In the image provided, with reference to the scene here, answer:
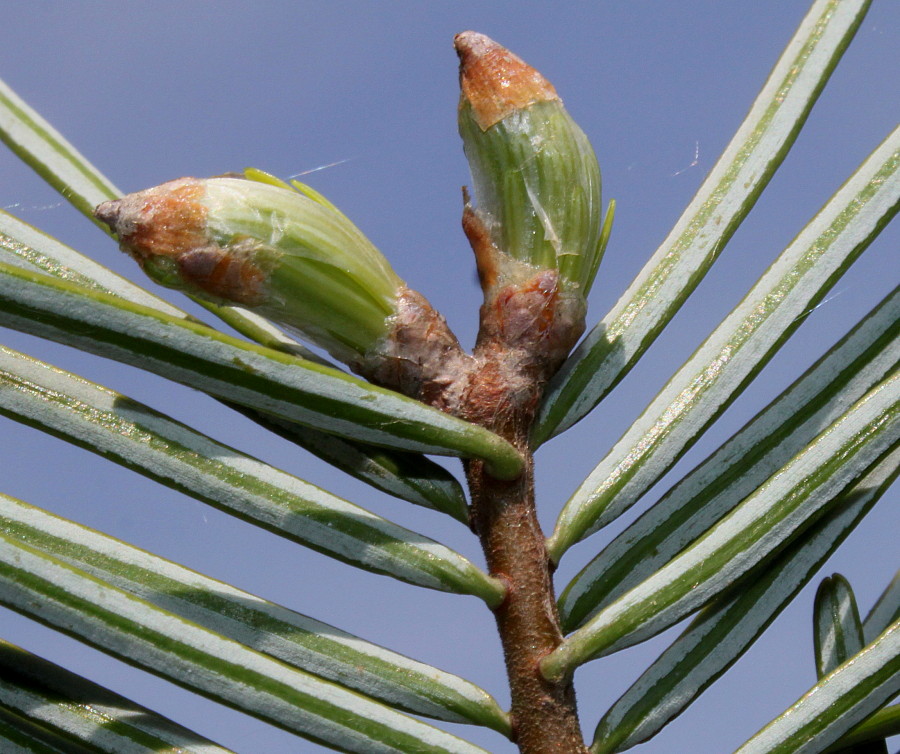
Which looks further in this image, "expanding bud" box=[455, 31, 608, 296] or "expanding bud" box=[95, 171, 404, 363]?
"expanding bud" box=[455, 31, 608, 296]

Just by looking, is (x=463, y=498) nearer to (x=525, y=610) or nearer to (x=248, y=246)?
(x=525, y=610)

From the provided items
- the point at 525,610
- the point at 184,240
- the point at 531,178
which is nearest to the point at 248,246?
the point at 184,240

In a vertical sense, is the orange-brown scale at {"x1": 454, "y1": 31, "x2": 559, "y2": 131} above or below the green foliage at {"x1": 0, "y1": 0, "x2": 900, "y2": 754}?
above

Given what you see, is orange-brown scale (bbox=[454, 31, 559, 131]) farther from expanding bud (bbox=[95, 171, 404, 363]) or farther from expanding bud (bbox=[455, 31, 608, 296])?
expanding bud (bbox=[95, 171, 404, 363])

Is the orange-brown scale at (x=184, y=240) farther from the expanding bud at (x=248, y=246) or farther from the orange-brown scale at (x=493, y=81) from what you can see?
the orange-brown scale at (x=493, y=81)

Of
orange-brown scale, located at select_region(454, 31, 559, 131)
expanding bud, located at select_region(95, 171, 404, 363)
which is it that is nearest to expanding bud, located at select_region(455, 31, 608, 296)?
orange-brown scale, located at select_region(454, 31, 559, 131)
